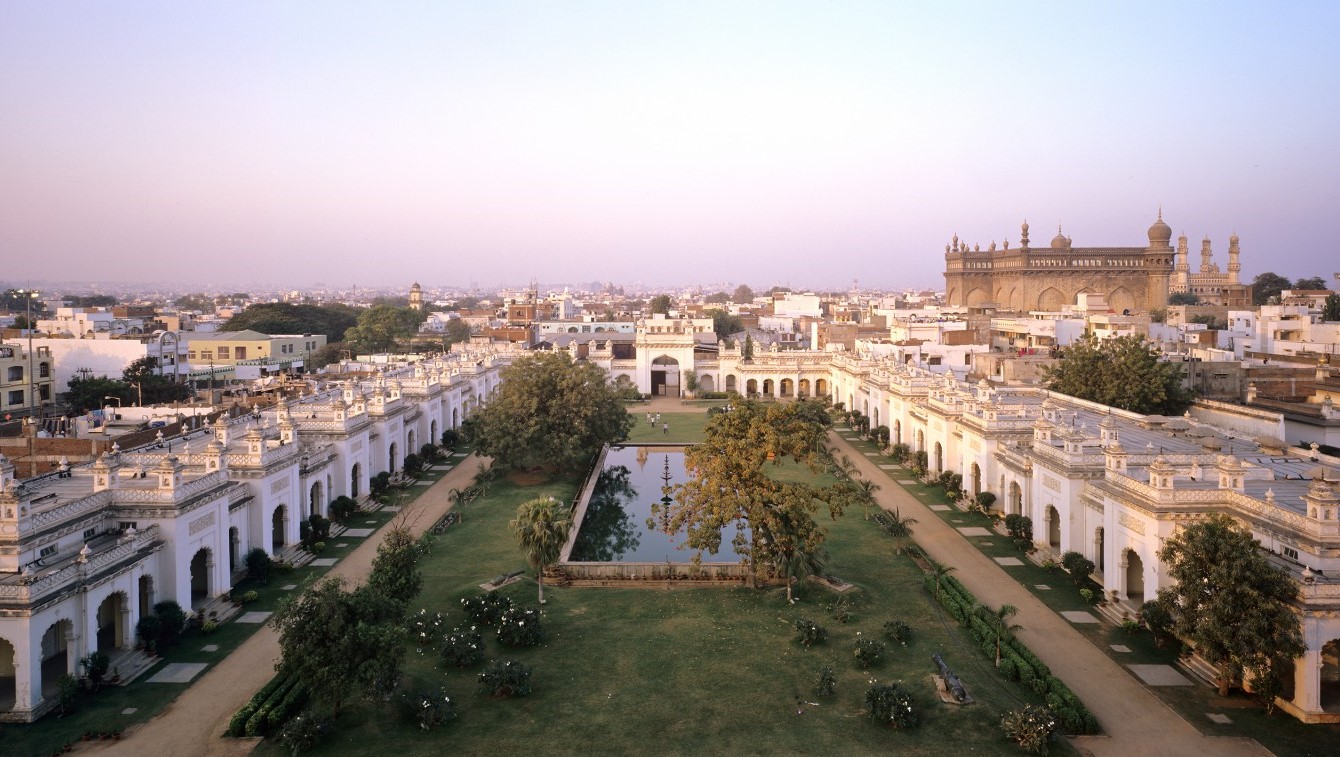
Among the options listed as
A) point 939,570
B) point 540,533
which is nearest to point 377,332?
point 540,533

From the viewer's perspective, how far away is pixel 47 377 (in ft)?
153

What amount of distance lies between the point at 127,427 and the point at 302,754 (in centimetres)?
2300

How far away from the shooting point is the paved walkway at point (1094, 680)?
46.5ft

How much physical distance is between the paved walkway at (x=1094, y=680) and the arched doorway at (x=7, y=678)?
17.1 metres

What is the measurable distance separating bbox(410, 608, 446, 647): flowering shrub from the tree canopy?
2594 inches

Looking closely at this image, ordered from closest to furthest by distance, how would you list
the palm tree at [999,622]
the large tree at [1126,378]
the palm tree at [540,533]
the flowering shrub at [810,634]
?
the palm tree at [999,622], the flowering shrub at [810,634], the palm tree at [540,533], the large tree at [1126,378]

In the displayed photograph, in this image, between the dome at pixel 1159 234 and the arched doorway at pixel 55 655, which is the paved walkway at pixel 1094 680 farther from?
the dome at pixel 1159 234

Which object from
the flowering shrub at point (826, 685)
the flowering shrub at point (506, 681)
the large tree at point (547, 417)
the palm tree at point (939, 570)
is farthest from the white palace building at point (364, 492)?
the flowering shrub at point (826, 685)

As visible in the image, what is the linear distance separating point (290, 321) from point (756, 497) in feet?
233

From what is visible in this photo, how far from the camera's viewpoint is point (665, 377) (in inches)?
2635

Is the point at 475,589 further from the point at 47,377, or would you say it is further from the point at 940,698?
the point at 47,377

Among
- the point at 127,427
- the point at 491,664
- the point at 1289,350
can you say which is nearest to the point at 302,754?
the point at 491,664

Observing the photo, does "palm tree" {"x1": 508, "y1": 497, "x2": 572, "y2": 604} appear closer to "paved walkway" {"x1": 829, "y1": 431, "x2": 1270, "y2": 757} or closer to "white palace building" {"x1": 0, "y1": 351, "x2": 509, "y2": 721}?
"white palace building" {"x1": 0, "y1": 351, "x2": 509, "y2": 721}

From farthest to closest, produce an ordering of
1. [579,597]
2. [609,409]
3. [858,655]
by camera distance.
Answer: [609,409]
[579,597]
[858,655]
